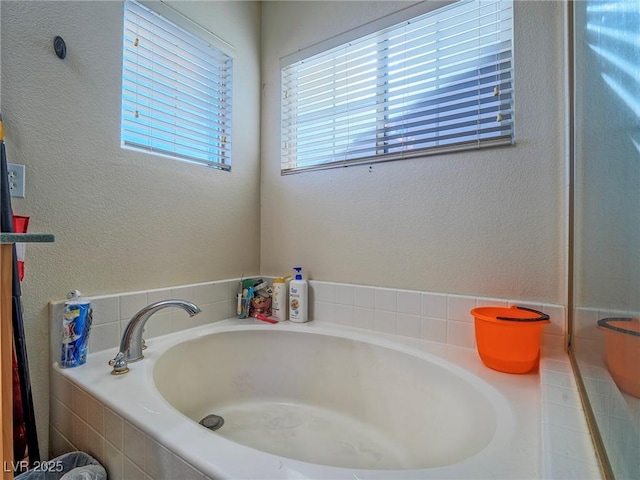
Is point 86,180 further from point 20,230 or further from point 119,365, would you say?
point 119,365

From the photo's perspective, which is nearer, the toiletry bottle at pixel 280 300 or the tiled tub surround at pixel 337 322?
the tiled tub surround at pixel 337 322

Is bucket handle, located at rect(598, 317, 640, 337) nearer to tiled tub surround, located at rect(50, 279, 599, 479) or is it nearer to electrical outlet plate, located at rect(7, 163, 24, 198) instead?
tiled tub surround, located at rect(50, 279, 599, 479)

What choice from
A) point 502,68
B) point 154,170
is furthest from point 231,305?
point 502,68

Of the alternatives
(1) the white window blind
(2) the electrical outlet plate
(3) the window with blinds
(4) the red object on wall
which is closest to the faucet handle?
(4) the red object on wall

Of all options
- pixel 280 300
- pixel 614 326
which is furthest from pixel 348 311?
pixel 614 326

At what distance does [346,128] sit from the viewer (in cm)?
146

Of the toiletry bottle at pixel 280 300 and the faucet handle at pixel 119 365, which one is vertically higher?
the toiletry bottle at pixel 280 300

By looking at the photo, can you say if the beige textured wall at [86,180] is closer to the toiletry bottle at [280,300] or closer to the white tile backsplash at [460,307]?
the toiletry bottle at [280,300]

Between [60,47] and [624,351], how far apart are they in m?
1.68

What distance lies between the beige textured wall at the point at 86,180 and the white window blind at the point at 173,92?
5cm

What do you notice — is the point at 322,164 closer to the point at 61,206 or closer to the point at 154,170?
the point at 154,170

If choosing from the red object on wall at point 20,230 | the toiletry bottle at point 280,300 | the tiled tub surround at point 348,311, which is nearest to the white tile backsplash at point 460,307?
the tiled tub surround at point 348,311

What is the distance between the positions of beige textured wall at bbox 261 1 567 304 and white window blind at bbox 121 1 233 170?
316mm

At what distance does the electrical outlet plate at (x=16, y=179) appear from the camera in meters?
0.87
